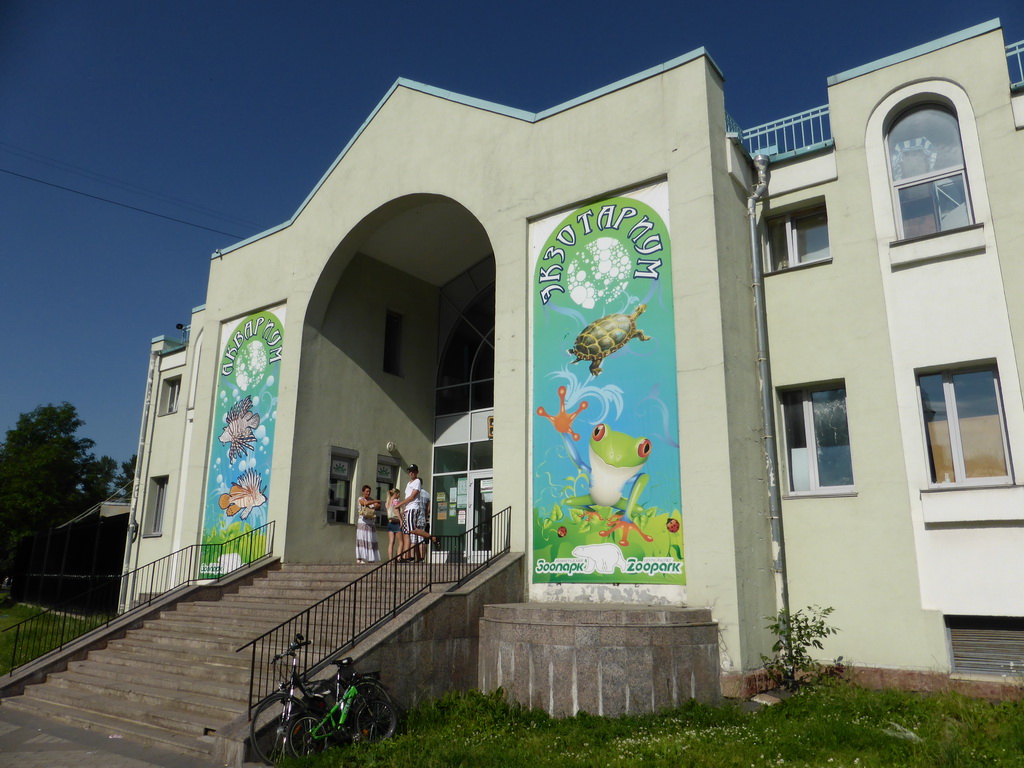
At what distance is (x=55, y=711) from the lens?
10672 millimetres

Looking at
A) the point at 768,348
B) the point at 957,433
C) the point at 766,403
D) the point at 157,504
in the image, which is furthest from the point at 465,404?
the point at 957,433

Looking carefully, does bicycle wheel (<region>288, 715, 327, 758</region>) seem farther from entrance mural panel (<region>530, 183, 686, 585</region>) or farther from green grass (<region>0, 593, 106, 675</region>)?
green grass (<region>0, 593, 106, 675</region>)

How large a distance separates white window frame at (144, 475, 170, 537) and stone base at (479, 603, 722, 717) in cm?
1462

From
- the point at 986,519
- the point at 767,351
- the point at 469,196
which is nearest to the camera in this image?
the point at 986,519

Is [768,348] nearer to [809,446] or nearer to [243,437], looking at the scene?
[809,446]

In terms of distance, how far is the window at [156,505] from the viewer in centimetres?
2094

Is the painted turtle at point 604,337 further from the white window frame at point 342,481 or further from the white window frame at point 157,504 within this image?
the white window frame at point 157,504

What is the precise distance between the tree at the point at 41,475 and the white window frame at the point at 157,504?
19.7 metres

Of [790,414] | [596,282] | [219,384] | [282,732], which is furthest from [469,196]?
[282,732]

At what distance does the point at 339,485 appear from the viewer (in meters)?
16.6

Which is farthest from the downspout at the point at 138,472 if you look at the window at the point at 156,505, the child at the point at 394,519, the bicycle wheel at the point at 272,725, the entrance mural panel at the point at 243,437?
the bicycle wheel at the point at 272,725

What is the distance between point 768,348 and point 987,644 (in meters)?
4.76

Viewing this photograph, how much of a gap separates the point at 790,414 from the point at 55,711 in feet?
37.0

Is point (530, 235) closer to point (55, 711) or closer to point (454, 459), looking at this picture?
point (454, 459)
